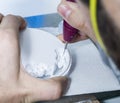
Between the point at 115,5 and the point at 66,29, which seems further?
the point at 66,29

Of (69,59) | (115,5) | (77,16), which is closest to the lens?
(115,5)

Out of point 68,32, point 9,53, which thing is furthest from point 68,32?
point 9,53

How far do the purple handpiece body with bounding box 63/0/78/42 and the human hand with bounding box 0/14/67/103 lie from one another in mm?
104

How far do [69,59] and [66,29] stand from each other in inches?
2.7

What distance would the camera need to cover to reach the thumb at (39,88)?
0.52 m

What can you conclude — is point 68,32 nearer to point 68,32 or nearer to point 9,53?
point 68,32

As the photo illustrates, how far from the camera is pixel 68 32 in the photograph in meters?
0.56

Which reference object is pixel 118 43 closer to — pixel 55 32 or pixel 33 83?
pixel 33 83

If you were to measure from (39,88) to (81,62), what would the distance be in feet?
0.45

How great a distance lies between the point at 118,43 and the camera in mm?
230

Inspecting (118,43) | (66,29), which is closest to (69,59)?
→ (66,29)

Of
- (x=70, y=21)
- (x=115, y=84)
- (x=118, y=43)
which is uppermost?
(x=118, y=43)

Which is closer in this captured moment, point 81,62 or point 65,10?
point 65,10

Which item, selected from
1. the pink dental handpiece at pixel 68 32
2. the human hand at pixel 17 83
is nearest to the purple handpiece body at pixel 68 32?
the pink dental handpiece at pixel 68 32
